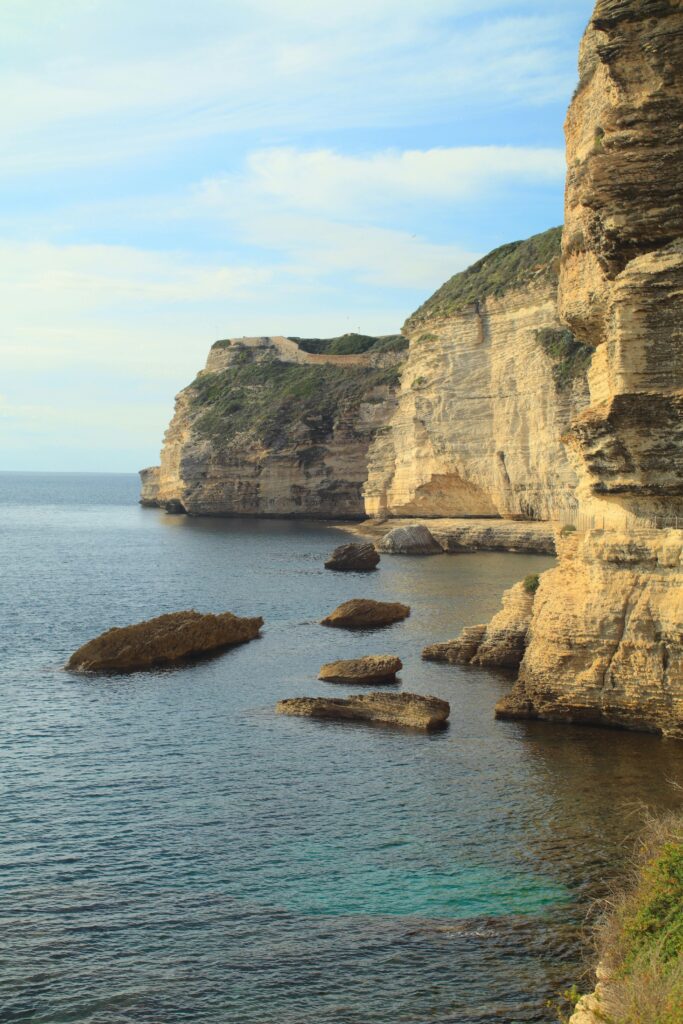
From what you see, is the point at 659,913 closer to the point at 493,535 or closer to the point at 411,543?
the point at 493,535

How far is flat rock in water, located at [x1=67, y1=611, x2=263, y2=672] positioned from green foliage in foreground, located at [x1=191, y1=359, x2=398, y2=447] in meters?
75.8

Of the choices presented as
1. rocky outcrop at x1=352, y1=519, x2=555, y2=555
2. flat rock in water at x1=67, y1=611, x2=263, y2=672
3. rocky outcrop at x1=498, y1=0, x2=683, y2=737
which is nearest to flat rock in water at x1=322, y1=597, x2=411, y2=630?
flat rock in water at x1=67, y1=611, x2=263, y2=672

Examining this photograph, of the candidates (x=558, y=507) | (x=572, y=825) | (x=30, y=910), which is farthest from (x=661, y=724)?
(x=558, y=507)

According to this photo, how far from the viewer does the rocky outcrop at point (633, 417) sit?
25125mm

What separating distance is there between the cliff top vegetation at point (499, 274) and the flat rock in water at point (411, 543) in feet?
62.2

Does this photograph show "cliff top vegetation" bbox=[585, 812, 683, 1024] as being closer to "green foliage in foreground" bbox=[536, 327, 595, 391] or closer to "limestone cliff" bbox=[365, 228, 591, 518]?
"green foliage in foreground" bbox=[536, 327, 595, 391]

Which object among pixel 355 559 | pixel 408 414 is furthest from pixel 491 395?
pixel 355 559

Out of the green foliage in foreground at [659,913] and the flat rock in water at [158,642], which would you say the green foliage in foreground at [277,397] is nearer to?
the flat rock in water at [158,642]

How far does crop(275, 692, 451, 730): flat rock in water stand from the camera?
29906mm

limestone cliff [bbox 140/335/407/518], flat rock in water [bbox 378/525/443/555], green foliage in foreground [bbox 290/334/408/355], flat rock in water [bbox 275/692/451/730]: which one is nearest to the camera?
flat rock in water [bbox 275/692/451/730]

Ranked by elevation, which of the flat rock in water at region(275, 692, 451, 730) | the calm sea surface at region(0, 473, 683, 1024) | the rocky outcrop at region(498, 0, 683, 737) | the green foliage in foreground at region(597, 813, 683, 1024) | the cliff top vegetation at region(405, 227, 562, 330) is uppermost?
the cliff top vegetation at region(405, 227, 562, 330)

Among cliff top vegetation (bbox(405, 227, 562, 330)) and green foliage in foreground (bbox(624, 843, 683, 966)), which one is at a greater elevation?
cliff top vegetation (bbox(405, 227, 562, 330))

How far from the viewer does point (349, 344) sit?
145 metres

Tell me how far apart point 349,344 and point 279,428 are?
27.3m
